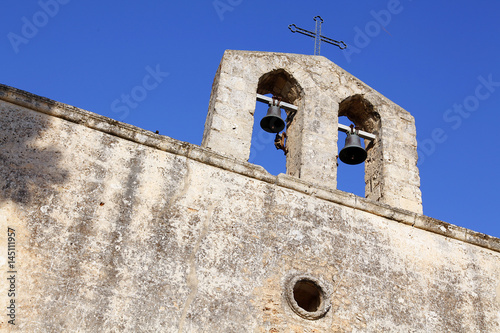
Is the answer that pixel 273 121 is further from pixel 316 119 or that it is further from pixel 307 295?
pixel 307 295

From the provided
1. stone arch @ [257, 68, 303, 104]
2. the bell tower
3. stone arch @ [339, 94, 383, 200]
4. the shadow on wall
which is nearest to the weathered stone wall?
the shadow on wall

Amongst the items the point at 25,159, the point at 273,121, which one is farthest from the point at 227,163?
the point at 25,159

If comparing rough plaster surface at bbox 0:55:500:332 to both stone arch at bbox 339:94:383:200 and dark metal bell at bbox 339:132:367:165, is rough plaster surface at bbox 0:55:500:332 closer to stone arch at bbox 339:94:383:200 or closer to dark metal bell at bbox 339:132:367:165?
stone arch at bbox 339:94:383:200

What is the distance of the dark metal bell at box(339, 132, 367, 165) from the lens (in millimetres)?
6555

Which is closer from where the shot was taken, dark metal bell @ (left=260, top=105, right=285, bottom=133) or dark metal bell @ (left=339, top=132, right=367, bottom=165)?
dark metal bell @ (left=260, top=105, right=285, bottom=133)

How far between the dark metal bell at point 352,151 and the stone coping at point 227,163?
3.36 feet

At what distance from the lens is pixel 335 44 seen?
775cm

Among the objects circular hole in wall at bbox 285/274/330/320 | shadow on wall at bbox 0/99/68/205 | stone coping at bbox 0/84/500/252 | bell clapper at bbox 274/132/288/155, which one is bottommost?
circular hole in wall at bbox 285/274/330/320

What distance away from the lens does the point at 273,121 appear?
644 cm

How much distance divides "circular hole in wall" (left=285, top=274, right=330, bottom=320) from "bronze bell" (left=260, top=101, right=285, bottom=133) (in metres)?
1.98

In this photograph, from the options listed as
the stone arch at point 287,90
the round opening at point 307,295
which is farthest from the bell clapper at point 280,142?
the round opening at point 307,295

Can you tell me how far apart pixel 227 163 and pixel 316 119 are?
143 cm

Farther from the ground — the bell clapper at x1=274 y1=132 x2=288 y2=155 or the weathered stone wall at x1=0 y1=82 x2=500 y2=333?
the bell clapper at x1=274 y1=132 x2=288 y2=155

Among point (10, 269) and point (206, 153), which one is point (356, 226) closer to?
point (206, 153)
